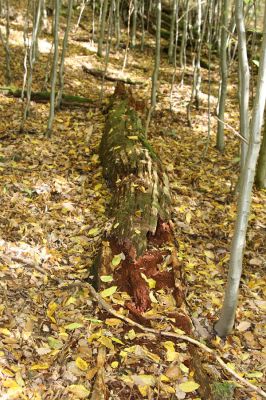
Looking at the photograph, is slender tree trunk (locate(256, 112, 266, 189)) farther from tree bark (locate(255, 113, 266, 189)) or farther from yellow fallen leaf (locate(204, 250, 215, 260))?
yellow fallen leaf (locate(204, 250, 215, 260))

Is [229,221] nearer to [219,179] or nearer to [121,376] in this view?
[219,179]

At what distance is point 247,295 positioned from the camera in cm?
394

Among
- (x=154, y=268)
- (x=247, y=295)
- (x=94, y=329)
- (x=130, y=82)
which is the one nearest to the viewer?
(x=94, y=329)

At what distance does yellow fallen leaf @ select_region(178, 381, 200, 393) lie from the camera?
9.18 feet

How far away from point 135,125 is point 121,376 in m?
3.72

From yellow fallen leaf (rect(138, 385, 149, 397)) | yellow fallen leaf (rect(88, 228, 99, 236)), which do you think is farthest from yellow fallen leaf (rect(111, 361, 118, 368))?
yellow fallen leaf (rect(88, 228, 99, 236))

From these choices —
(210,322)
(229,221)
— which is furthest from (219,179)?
(210,322)

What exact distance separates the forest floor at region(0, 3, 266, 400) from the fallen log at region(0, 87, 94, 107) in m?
0.17

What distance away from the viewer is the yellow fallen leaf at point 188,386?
2.80m

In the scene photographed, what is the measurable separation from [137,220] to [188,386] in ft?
5.22

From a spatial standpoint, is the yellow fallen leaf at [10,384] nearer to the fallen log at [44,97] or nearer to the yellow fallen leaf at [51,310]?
the yellow fallen leaf at [51,310]

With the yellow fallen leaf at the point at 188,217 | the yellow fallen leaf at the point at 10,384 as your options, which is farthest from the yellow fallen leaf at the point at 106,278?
the yellow fallen leaf at the point at 188,217

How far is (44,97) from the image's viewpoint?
734 cm

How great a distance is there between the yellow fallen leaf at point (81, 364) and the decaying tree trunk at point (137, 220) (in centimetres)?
58
